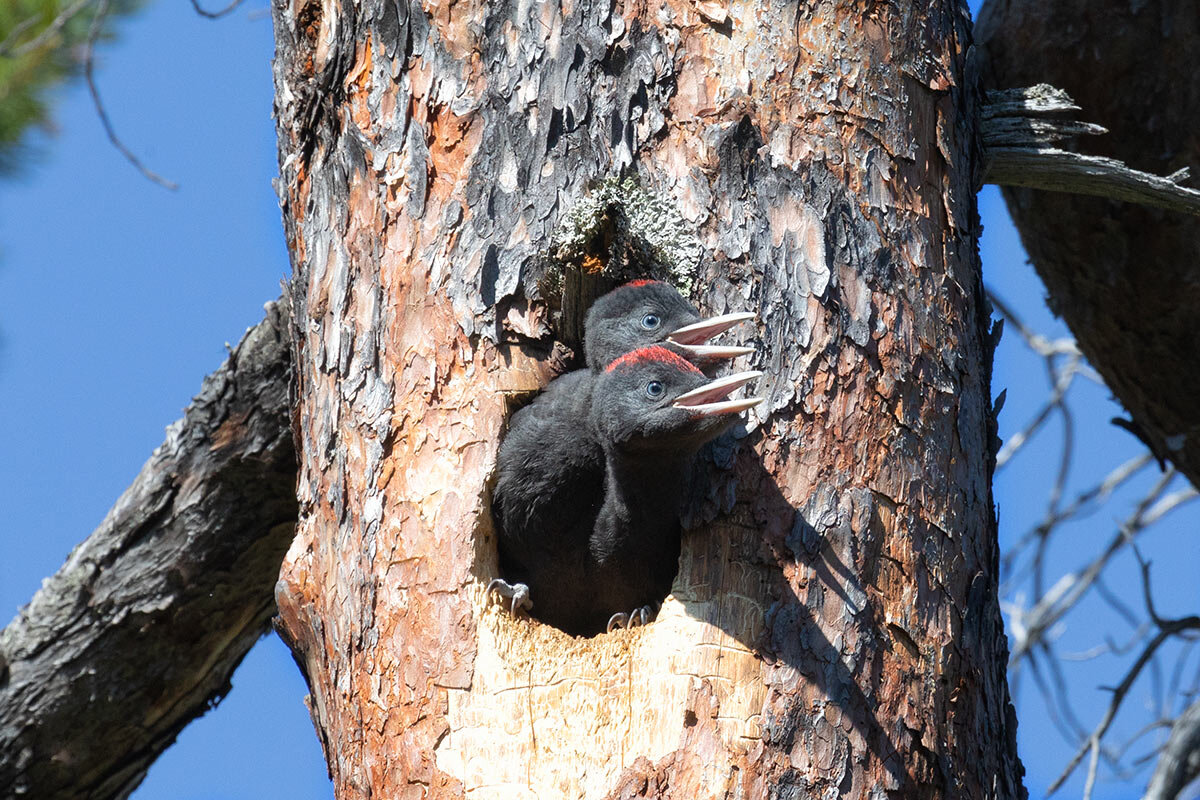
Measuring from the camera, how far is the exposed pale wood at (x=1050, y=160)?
3066 mm

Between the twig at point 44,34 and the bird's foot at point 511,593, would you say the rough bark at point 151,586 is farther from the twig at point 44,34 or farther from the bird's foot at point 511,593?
the bird's foot at point 511,593

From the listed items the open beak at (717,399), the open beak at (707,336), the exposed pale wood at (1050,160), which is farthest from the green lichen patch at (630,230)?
the exposed pale wood at (1050,160)

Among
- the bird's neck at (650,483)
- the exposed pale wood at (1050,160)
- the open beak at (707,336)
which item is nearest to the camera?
the open beak at (707,336)

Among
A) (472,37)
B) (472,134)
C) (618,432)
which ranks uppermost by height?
(472,37)

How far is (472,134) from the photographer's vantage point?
2.78 m

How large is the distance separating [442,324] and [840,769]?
1.21 metres

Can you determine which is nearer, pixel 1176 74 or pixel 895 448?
pixel 895 448

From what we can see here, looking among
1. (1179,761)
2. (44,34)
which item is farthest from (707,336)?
(44,34)

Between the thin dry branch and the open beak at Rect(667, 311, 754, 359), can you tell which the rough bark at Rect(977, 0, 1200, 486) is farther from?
the open beak at Rect(667, 311, 754, 359)

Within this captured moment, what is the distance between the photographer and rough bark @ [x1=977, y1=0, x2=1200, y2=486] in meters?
4.14

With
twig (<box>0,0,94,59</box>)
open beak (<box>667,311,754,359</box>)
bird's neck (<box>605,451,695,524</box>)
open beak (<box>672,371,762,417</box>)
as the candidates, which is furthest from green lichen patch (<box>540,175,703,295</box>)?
twig (<box>0,0,94,59</box>)

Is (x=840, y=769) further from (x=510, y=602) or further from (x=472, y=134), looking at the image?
(x=472, y=134)

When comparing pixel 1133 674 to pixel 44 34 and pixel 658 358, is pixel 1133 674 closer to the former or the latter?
pixel 658 358

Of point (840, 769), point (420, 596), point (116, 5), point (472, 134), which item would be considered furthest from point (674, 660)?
point (116, 5)
